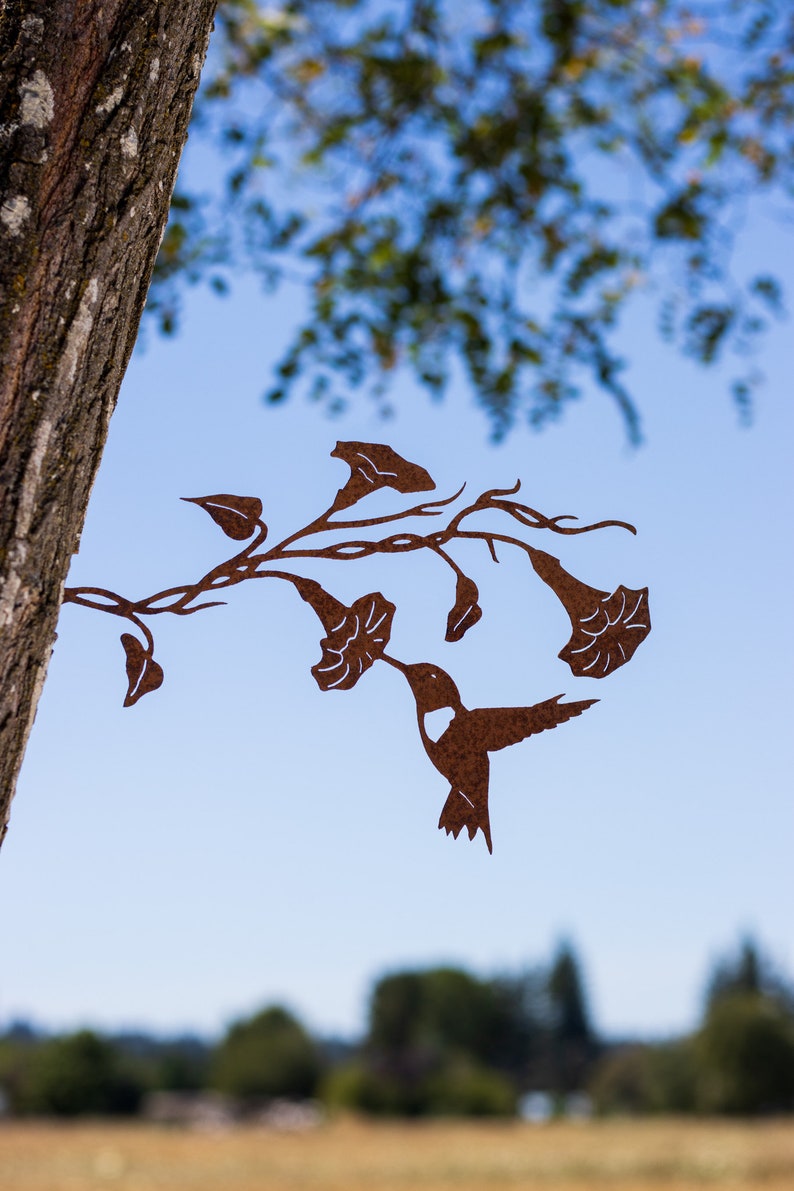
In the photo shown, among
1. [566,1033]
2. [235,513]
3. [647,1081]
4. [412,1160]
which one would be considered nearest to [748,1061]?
[647,1081]

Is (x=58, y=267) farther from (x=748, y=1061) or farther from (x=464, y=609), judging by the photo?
(x=748, y=1061)

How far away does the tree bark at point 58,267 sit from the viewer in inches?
44.1

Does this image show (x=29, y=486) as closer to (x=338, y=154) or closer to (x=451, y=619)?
(x=451, y=619)

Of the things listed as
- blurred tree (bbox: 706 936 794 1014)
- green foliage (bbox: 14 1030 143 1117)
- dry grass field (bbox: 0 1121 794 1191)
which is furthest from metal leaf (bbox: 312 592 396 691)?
blurred tree (bbox: 706 936 794 1014)

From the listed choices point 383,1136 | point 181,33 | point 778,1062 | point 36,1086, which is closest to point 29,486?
point 181,33

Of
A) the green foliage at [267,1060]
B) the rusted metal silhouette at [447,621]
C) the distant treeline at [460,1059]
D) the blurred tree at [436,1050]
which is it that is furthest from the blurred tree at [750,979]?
the rusted metal silhouette at [447,621]

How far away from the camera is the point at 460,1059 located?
40.5 metres

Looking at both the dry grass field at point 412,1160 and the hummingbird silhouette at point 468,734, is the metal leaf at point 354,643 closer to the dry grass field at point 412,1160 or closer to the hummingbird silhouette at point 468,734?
the hummingbird silhouette at point 468,734

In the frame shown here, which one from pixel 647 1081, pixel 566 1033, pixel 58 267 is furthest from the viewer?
pixel 566 1033

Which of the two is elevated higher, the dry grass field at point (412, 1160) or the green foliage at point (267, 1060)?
the dry grass field at point (412, 1160)

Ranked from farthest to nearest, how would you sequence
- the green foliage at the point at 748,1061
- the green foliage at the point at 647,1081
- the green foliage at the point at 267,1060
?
the green foliage at the point at 267,1060 < the green foliage at the point at 647,1081 < the green foliage at the point at 748,1061

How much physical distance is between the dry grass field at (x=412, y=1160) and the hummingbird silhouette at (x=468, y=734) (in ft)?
49.9

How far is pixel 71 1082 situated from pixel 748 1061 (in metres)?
17.5

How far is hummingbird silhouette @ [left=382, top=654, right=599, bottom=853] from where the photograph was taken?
1.34 metres
